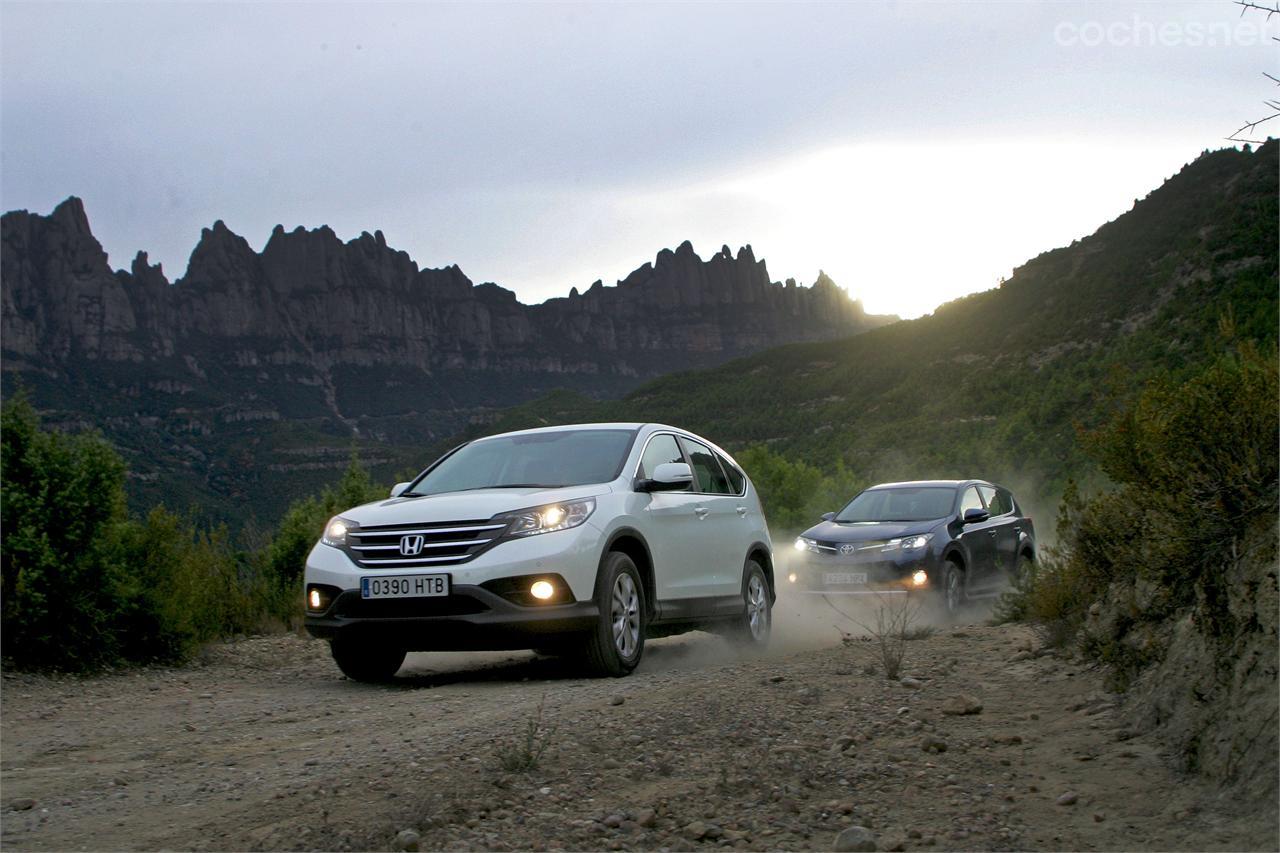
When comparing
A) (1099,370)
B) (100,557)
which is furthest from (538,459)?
(1099,370)

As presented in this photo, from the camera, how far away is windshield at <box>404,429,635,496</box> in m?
7.93

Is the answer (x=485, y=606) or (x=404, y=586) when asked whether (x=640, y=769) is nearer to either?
(x=485, y=606)

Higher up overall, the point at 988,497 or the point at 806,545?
the point at 988,497

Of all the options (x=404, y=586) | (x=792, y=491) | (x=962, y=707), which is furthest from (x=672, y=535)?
(x=792, y=491)

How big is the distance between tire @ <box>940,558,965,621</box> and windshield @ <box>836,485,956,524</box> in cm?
63

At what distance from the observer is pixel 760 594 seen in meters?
9.68

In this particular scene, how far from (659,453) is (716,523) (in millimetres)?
779

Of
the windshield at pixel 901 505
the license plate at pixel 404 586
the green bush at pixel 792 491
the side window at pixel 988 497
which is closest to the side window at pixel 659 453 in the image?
the license plate at pixel 404 586

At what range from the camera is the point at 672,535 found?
820 cm

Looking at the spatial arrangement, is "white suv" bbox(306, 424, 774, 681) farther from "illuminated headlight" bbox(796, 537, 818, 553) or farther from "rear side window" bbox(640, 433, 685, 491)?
"illuminated headlight" bbox(796, 537, 818, 553)

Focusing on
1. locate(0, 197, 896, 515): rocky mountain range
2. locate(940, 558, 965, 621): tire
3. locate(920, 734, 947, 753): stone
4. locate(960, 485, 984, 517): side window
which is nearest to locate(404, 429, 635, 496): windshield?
locate(920, 734, 947, 753): stone

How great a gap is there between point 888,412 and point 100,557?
48.7 m

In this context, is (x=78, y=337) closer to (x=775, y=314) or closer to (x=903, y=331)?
(x=903, y=331)

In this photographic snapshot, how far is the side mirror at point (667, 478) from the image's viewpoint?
7.84m
